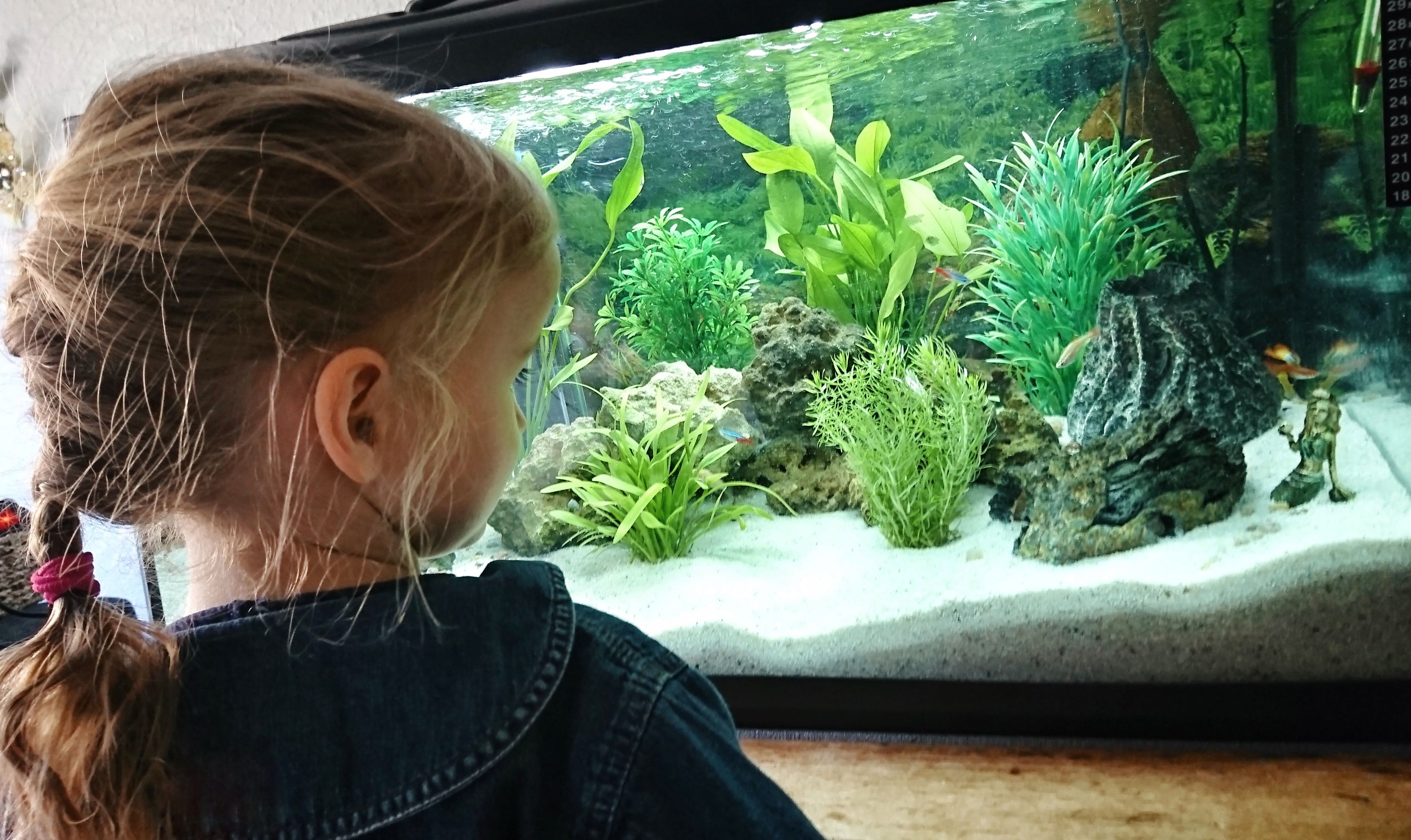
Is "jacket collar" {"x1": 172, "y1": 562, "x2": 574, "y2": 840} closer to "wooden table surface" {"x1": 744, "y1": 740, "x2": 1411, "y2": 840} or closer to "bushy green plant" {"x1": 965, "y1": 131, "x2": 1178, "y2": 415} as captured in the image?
"wooden table surface" {"x1": 744, "y1": 740, "x2": 1411, "y2": 840}

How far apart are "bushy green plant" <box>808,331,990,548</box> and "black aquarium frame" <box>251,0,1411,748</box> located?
25cm

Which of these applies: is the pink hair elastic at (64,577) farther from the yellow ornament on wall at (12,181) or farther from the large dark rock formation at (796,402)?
the large dark rock formation at (796,402)

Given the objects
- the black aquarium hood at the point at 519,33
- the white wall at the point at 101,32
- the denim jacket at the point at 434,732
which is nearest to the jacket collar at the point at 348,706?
the denim jacket at the point at 434,732

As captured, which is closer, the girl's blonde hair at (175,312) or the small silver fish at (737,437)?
the girl's blonde hair at (175,312)

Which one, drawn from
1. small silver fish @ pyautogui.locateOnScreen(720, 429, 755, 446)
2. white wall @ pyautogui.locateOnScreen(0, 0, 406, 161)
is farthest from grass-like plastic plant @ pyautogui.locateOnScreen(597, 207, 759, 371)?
A: white wall @ pyautogui.locateOnScreen(0, 0, 406, 161)

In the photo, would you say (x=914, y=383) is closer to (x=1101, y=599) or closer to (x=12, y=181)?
(x=1101, y=599)

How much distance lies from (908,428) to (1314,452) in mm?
522

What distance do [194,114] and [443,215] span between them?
151mm

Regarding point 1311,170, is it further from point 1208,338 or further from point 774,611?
point 774,611

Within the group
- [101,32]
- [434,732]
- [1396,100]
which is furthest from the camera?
[101,32]

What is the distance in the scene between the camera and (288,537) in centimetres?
58

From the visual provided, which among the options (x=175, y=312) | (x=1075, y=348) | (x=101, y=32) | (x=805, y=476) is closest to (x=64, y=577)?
(x=175, y=312)

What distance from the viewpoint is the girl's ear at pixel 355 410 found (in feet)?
1.80

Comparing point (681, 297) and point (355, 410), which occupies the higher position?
point (355, 410)
